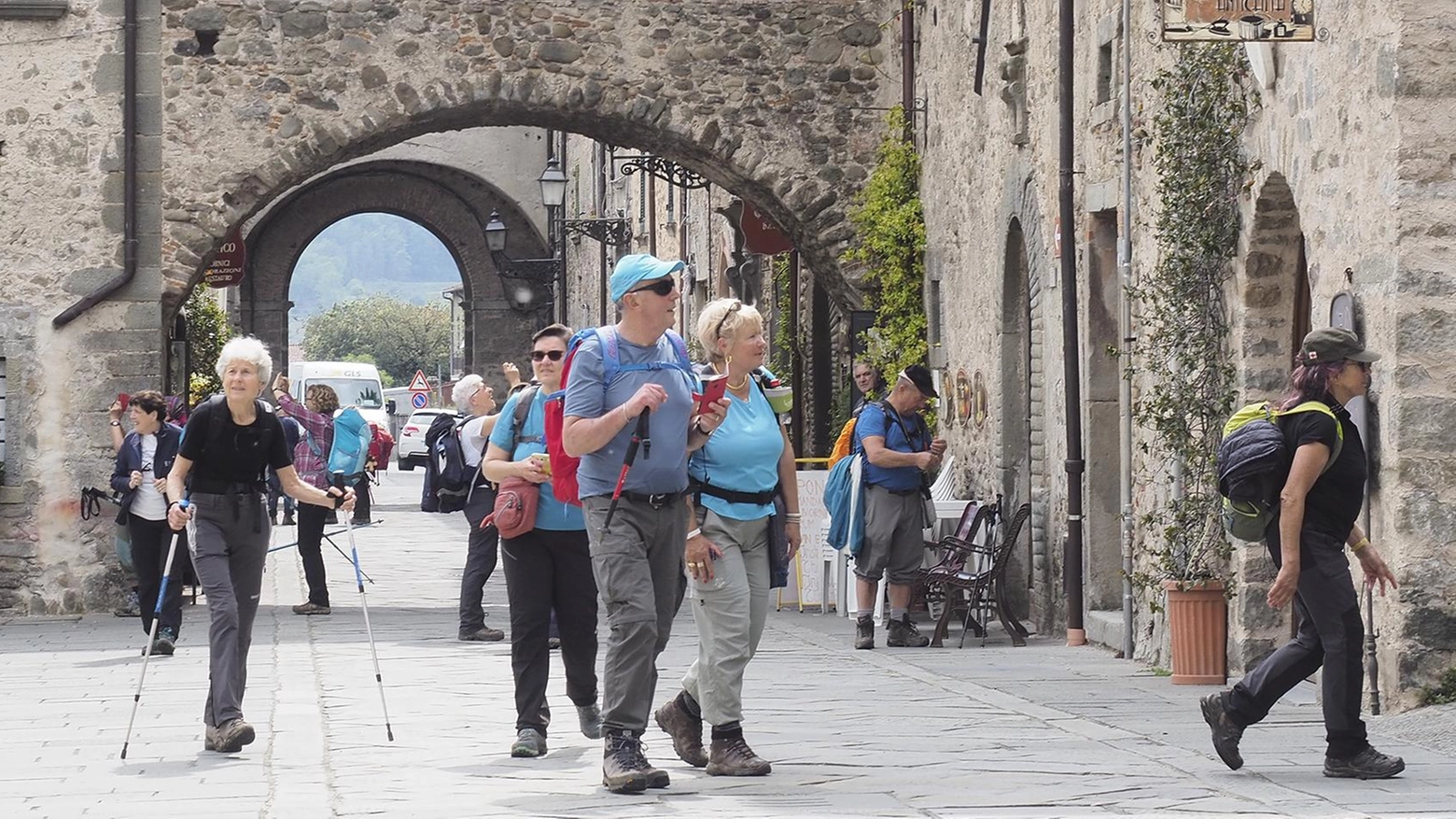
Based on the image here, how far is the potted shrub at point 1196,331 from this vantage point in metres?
10.1

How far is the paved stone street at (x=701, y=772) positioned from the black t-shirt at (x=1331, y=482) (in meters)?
0.79

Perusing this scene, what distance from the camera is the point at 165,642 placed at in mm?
12055

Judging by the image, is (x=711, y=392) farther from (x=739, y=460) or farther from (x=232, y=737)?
(x=232, y=737)

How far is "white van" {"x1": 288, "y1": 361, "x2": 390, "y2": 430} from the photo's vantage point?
4669cm

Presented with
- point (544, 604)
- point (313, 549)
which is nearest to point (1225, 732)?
point (544, 604)

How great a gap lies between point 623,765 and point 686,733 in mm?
649

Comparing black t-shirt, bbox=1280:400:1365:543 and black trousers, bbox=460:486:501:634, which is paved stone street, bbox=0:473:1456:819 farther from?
black t-shirt, bbox=1280:400:1365:543

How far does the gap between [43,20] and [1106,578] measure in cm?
831

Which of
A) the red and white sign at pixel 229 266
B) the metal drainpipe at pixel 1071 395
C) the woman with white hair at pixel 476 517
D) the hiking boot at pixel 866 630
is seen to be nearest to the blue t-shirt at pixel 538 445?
the woman with white hair at pixel 476 517

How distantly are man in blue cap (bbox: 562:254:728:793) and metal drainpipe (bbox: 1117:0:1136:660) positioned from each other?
4.91 m

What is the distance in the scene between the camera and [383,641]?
1288 centimetres

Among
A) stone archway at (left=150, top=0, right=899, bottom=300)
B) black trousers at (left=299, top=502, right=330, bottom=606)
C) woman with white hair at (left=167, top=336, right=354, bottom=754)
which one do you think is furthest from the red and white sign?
woman with white hair at (left=167, top=336, right=354, bottom=754)

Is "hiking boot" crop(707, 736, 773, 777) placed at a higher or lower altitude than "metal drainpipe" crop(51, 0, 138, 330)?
lower

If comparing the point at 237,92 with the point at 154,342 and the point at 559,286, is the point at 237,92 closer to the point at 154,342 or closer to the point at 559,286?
the point at 154,342
